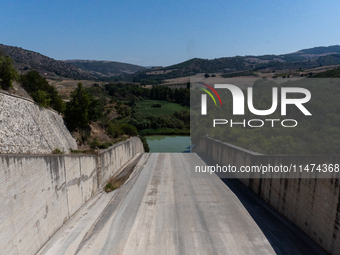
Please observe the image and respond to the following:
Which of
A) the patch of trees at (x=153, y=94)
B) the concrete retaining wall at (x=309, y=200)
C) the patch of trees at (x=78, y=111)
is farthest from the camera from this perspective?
the patch of trees at (x=153, y=94)

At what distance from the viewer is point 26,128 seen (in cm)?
1402

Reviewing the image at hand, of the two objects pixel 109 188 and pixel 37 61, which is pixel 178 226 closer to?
pixel 109 188

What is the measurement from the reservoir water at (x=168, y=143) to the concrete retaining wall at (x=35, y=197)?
133 ft

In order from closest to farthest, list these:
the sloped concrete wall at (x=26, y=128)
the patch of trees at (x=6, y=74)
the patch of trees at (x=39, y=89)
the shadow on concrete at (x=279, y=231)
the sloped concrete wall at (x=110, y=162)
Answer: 1. the shadow on concrete at (x=279, y=231)
2. the sloped concrete wall at (x=26, y=128)
3. the sloped concrete wall at (x=110, y=162)
4. the patch of trees at (x=6, y=74)
5. the patch of trees at (x=39, y=89)

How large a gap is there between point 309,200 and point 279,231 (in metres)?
1.60

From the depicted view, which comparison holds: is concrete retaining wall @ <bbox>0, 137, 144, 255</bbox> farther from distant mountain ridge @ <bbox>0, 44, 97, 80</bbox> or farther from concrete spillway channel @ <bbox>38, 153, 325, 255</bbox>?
distant mountain ridge @ <bbox>0, 44, 97, 80</bbox>

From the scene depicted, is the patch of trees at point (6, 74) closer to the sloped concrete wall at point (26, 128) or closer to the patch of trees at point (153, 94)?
the sloped concrete wall at point (26, 128)

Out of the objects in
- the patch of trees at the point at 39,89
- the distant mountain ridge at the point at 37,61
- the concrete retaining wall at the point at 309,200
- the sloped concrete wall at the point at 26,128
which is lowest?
Answer: the concrete retaining wall at the point at 309,200

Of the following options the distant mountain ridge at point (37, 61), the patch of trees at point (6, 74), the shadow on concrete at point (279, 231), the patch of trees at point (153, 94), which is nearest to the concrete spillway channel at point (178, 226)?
the shadow on concrete at point (279, 231)

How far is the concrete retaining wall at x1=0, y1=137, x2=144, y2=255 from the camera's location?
535 cm

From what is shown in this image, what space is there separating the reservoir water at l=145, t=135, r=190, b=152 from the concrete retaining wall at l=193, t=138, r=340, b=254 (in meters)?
38.6

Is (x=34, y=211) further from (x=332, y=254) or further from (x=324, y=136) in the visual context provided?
(x=324, y=136)

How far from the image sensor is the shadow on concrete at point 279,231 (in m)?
7.21

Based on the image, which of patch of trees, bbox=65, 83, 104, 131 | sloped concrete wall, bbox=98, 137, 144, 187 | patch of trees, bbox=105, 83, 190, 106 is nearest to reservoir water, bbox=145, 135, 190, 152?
patch of trees, bbox=65, 83, 104, 131
